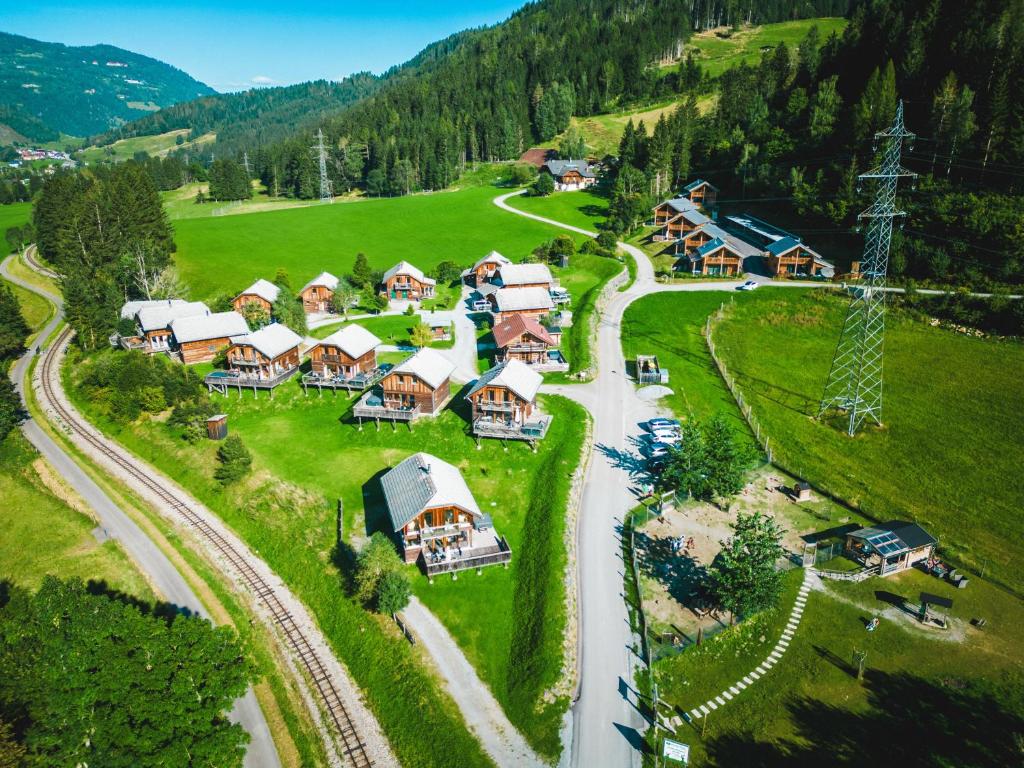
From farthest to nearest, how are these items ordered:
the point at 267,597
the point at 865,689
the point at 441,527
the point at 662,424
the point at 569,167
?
the point at 569,167
the point at 662,424
the point at 441,527
the point at 267,597
the point at 865,689

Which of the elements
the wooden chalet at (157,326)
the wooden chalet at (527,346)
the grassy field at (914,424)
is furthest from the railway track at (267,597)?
the grassy field at (914,424)

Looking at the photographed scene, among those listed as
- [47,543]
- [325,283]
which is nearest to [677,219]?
[325,283]

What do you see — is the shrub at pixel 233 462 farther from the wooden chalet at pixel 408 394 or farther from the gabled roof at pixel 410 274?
the gabled roof at pixel 410 274

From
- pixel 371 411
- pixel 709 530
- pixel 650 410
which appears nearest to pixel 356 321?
pixel 371 411

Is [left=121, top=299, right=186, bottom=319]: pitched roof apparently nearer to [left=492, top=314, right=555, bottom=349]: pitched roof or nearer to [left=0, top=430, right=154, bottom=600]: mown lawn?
[left=0, top=430, right=154, bottom=600]: mown lawn

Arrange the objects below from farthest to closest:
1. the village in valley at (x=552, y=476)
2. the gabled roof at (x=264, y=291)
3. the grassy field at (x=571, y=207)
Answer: the grassy field at (x=571, y=207) < the gabled roof at (x=264, y=291) < the village in valley at (x=552, y=476)

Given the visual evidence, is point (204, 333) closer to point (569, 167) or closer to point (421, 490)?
point (421, 490)
